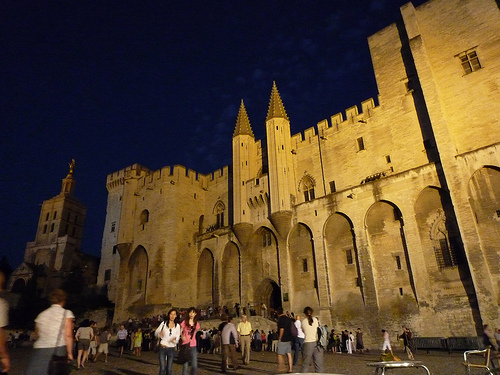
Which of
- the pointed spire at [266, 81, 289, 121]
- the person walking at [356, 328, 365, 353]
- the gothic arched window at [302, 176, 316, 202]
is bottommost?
the person walking at [356, 328, 365, 353]

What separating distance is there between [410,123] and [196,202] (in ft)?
62.1

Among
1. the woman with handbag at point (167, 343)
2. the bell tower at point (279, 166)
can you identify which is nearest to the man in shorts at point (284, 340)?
the woman with handbag at point (167, 343)

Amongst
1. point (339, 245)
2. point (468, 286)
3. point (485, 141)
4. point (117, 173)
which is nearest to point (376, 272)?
point (339, 245)

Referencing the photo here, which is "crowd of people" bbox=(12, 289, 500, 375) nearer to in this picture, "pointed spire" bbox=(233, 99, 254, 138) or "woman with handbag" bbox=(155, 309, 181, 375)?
"woman with handbag" bbox=(155, 309, 181, 375)

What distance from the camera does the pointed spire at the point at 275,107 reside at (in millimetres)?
26987

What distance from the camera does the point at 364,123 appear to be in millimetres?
23531

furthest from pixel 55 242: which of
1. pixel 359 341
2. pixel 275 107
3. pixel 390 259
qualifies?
pixel 390 259

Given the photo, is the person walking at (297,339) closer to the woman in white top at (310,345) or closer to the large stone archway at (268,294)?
the woman in white top at (310,345)

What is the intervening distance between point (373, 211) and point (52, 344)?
60.6 ft

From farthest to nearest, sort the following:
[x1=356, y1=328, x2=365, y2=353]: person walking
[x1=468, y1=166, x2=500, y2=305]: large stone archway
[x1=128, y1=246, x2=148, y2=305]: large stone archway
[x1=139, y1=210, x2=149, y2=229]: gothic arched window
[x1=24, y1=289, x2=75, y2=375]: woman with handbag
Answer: [x1=139, y1=210, x2=149, y2=229]: gothic arched window < [x1=128, y1=246, x2=148, y2=305]: large stone archway < [x1=356, y1=328, x2=365, y2=353]: person walking < [x1=468, y1=166, x2=500, y2=305]: large stone archway < [x1=24, y1=289, x2=75, y2=375]: woman with handbag

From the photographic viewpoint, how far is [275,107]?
89.8 feet

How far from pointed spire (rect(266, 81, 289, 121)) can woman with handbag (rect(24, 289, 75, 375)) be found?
77.1ft

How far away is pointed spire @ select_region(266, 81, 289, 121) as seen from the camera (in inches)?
1063

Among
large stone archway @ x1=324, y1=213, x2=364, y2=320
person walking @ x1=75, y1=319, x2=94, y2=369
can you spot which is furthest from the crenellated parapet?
person walking @ x1=75, y1=319, x2=94, y2=369
